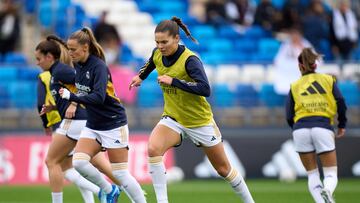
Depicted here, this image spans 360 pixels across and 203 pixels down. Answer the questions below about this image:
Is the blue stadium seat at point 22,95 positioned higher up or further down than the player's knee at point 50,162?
further down

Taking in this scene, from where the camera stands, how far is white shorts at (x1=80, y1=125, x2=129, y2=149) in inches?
399

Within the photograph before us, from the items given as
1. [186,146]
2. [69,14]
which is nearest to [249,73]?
[186,146]

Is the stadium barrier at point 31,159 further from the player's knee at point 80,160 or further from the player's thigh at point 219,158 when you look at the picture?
the player's thigh at point 219,158

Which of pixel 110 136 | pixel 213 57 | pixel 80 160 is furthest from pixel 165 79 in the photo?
pixel 213 57

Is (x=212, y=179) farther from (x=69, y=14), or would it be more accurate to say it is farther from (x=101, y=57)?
(x=101, y=57)

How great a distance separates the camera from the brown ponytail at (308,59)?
11.2 meters

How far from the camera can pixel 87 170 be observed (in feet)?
33.6

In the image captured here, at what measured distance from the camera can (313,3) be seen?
21000 mm

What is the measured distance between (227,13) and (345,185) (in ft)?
22.7

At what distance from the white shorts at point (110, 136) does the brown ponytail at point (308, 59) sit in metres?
2.58

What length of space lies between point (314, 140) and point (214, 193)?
380 cm

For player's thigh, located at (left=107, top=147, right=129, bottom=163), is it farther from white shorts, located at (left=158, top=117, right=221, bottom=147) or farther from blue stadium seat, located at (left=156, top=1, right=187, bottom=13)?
blue stadium seat, located at (left=156, top=1, right=187, bottom=13)

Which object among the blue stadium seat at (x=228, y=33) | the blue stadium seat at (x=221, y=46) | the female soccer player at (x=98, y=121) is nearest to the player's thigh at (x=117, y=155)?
the female soccer player at (x=98, y=121)

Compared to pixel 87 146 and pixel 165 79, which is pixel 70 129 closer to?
pixel 87 146
